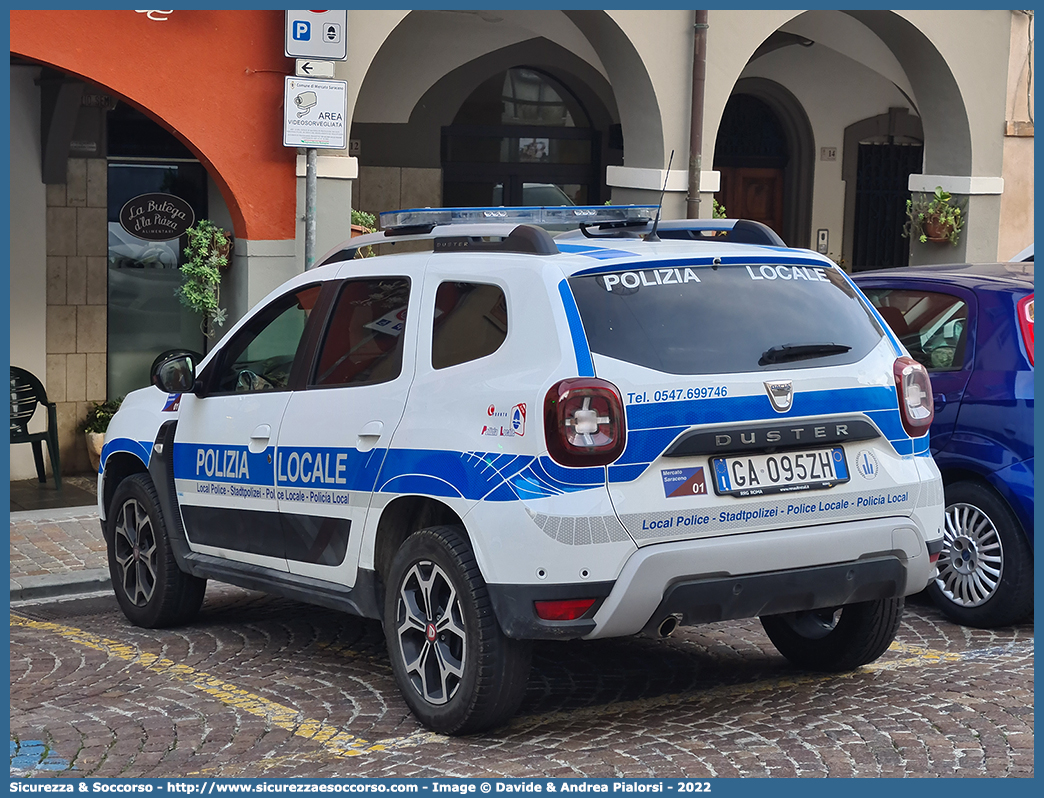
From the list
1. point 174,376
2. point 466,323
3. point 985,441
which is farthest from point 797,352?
point 174,376

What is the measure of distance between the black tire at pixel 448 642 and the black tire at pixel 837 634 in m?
1.44

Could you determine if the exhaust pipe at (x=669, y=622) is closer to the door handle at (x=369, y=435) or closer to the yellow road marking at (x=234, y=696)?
the yellow road marking at (x=234, y=696)

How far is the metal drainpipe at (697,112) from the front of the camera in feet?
41.4

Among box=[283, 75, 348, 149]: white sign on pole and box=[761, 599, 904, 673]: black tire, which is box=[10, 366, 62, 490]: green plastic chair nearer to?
box=[283, 75, 348, 149]: white sign on pole

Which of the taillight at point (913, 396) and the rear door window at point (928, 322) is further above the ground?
the rear door window at point (928, 322)

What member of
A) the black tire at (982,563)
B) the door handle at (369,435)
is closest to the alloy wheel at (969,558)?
the black tire at (982,563)

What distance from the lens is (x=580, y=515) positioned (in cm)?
459

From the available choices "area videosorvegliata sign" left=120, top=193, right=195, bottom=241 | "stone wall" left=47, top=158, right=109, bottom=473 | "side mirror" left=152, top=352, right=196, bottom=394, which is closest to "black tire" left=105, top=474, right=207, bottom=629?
"side mirror" left=152, top=352, right=196, bottom=394

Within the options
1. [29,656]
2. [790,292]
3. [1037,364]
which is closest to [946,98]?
[1037,364]

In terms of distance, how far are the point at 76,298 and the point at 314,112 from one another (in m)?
3.21

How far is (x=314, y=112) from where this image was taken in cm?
1088

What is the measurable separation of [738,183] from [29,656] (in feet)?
40.0

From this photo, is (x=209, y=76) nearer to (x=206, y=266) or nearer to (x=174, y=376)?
(x=206, y=266)
